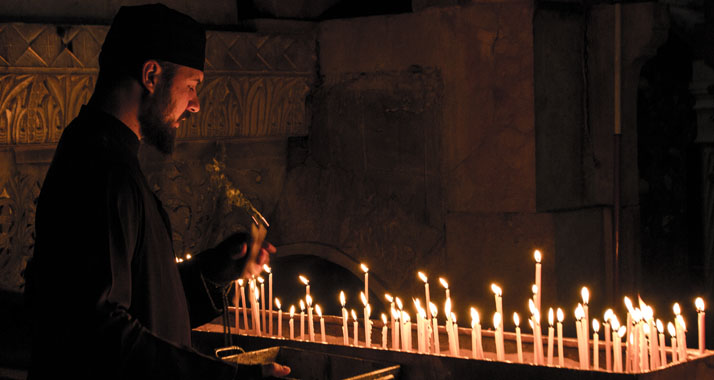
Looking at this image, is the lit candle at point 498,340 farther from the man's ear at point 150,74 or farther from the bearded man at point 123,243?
the man's ear at point 150,74

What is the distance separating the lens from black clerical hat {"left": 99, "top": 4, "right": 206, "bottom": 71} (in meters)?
2.52

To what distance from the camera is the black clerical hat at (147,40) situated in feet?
8.28

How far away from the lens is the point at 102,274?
86.2 inches

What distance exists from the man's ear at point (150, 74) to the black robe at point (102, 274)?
120 mm

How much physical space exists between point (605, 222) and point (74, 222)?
3.37 metres

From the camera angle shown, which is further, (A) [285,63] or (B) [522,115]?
(A) [285,63]

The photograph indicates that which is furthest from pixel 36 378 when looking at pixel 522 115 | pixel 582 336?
pixel 522 115

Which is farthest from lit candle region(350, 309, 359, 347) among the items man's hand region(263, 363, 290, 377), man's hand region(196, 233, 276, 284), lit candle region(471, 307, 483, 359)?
man's hand region(263, 363, 290, 377)

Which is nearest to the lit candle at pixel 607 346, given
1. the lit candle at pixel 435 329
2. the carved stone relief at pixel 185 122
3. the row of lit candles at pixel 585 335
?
the row of lit candles at pixel 585 335

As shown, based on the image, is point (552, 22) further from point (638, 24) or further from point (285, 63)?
point (285, 63)

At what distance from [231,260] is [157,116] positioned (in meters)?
0.47

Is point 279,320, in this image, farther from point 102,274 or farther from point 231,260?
point 102,274

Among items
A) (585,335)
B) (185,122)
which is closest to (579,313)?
(585,335)

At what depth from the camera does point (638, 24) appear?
484 centimetres
